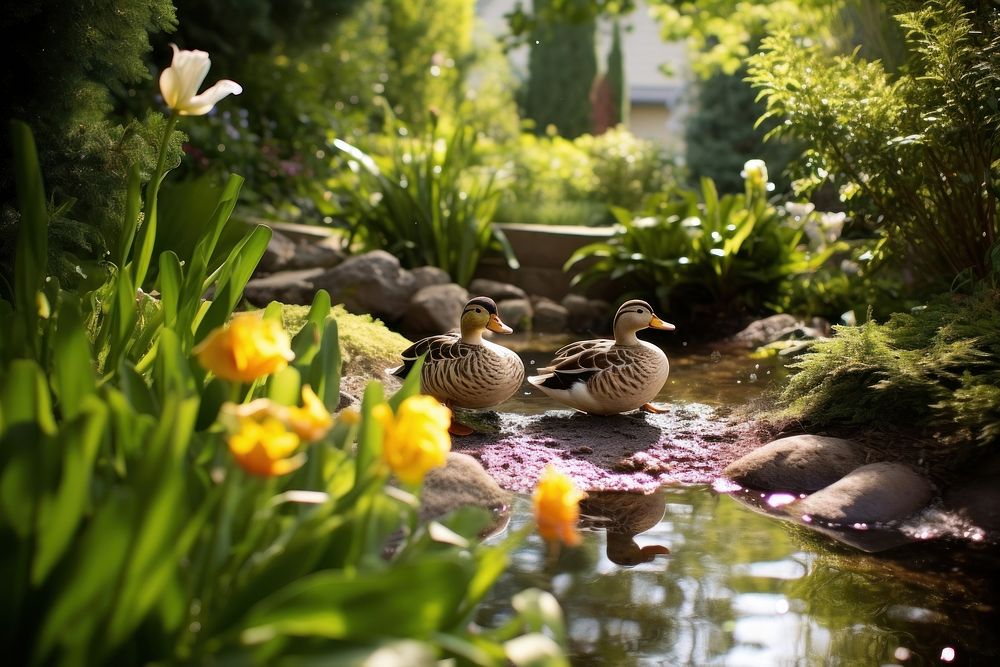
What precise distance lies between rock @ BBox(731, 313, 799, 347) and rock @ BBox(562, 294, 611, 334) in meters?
1.14

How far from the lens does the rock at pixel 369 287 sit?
7277 millimetres

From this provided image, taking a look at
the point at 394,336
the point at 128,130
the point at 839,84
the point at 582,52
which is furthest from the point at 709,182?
the point at 582,52

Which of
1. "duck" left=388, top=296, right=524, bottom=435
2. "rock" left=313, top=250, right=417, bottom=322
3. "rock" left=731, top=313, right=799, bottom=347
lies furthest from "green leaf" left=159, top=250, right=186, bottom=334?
"rock" left=731, top=313, right=799, bottom=347

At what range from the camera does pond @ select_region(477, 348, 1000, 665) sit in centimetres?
244

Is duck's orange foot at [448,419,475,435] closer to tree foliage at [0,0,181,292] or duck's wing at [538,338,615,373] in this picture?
duck's wing at [538,338,615,373]

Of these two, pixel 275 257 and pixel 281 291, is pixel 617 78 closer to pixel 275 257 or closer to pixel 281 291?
pixel 275 257

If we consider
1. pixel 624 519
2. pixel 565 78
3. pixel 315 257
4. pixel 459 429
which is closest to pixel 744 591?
pixel 624 519

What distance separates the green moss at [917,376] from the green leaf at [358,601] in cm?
243

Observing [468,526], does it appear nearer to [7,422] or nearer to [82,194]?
[7,422]

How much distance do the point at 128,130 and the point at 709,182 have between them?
5109 mm

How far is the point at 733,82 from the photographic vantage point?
15758 mm

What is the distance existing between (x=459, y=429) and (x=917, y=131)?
104 inches

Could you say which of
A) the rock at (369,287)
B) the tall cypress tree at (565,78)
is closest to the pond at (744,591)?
the rock at (369,287)

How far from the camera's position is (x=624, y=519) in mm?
3426
